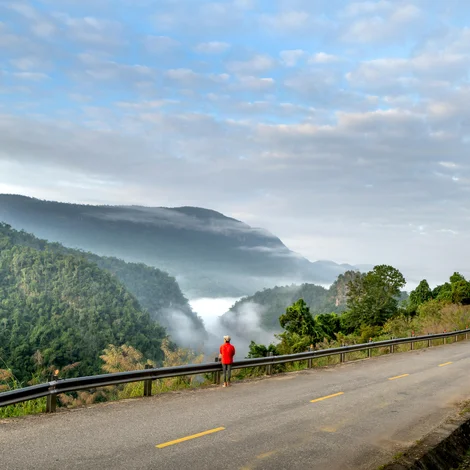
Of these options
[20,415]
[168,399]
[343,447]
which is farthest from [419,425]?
[20,415]

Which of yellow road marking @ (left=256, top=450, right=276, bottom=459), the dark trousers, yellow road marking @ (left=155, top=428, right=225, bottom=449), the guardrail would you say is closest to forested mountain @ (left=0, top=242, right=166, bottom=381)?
the guardrail

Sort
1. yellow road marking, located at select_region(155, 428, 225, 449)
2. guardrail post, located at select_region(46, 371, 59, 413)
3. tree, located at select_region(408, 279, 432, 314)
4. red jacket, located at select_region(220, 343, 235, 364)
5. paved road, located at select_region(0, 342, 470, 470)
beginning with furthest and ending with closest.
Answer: tree, located at select_region(408, 279, 432, 314) < red jacket, located at select_region(220, 343, 235, 364) < guardrail post, located at select_region(46, 371, 59, 413) < yellow road marking, located at select_region(155, 428, 225, 449) < paved road, located at select_region(0, 342, 470, 470)

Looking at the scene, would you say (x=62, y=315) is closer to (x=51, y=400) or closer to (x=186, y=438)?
(x=51, y=400)

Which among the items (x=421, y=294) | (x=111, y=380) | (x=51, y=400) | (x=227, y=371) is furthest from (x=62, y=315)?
(x=51, y=400)

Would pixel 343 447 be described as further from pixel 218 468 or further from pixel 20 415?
pixel 20 415

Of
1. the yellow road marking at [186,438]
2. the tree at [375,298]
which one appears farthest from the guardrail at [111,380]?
the tree at [375,298]

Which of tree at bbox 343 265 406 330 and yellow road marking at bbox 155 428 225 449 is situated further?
tree at bbox 343 265 406 330

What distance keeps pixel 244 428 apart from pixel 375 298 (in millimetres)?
63416

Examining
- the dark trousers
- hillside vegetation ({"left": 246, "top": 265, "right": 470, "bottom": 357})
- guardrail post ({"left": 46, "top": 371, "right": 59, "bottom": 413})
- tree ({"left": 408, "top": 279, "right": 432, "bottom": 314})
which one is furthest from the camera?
tree ({"left": 408, "top": 279, "right": 432, "bottom": 314})

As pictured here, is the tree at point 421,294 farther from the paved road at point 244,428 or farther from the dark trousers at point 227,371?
the dark trousers at point 227,371

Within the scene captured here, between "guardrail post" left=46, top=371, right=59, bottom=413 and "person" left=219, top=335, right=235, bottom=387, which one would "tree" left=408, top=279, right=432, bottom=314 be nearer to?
"person" left=219, top=335, right=235, bottom=387

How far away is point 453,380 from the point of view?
15.4 meters

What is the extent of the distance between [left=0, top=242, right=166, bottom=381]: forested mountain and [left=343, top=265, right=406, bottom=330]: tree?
53120mm

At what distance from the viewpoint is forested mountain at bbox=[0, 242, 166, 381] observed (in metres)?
99.1
